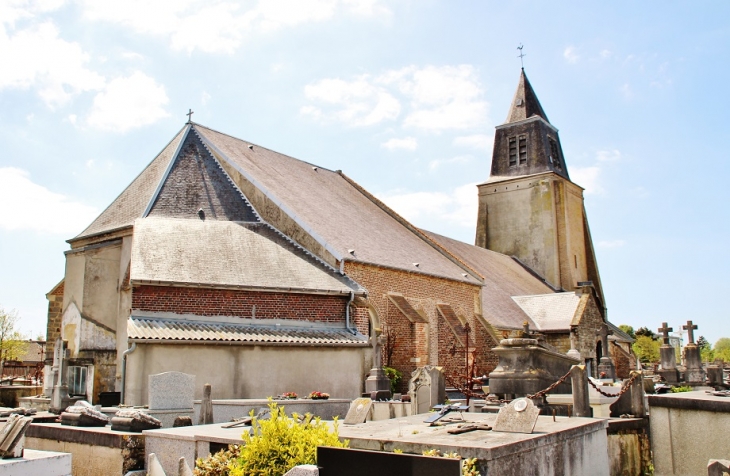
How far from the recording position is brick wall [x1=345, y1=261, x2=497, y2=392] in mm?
17906

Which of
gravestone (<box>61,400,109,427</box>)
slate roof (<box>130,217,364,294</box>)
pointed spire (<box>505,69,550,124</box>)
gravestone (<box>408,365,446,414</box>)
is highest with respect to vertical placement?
pointed spire (<box>505,69,550,124</box>)

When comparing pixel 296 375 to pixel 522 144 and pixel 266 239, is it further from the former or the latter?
pixel 522 144

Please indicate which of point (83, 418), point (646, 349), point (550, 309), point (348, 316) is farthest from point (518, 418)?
point (646, 349)

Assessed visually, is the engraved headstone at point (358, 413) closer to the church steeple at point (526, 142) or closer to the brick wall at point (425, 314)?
the brick wall at point (425, 314)

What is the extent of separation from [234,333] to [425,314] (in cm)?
703

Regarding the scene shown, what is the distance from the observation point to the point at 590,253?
38000mm

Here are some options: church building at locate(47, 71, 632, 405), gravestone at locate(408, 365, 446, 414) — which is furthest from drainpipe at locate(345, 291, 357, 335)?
gravestone at locate(408, 365, 446, 414)

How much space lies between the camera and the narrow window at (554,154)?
3699 cm

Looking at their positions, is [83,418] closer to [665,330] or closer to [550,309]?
[665,330]

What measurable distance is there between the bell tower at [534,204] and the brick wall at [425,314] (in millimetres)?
14586

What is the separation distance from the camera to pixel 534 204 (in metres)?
36.5

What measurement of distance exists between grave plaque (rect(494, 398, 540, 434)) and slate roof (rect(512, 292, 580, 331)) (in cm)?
1851

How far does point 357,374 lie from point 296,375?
1.70m

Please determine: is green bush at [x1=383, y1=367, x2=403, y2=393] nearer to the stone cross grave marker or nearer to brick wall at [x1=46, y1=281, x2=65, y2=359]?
the stone cross grave marker
